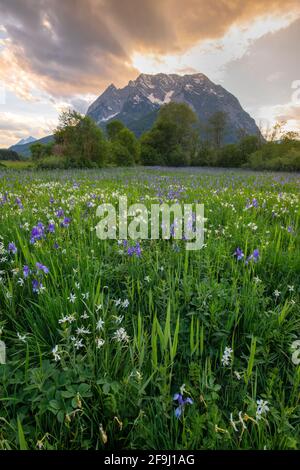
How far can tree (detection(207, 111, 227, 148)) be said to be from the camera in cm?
6900

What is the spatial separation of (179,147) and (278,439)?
56.1 m

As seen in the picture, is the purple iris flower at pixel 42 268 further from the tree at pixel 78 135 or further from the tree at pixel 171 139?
the tree at pixel 171 139

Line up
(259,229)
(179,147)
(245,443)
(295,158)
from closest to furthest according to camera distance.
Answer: (245,443) → (259,229) → (295,158) → (179,147)

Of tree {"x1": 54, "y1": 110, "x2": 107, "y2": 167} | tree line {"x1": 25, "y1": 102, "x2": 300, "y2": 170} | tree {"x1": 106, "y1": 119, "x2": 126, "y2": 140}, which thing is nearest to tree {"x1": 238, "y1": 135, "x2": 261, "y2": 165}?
tree line {"x1": 25, "y1": 102, "x2": 300, "y2": 170}

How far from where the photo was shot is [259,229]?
12.0ft

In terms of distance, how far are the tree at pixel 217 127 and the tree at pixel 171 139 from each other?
11.1 meters

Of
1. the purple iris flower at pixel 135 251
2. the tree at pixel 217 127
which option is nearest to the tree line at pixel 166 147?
the tree at pixel 217 127

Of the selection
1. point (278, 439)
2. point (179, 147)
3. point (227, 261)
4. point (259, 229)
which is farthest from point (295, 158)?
point (179, 147)

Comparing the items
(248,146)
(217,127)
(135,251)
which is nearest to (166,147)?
(248,146)

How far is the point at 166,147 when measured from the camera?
5522 centimetres

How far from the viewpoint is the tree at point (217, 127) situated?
6900 centimetres

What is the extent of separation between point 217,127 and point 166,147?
76.8 feet

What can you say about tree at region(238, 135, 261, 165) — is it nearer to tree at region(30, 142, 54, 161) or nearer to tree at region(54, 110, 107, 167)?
tree at region(54, 110, 107, 167)
